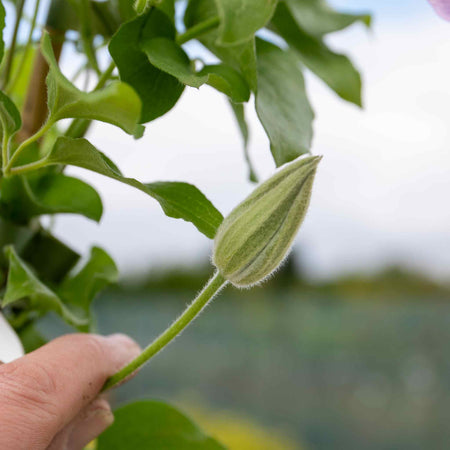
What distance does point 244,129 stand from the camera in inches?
12.3

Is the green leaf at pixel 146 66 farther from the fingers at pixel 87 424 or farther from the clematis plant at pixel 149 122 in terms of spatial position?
the fingers at pixel 87 424

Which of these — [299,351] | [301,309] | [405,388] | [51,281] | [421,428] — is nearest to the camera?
[51,281]

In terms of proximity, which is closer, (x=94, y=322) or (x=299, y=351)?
(x=94, y=322)

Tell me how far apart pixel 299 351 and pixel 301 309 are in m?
0.86

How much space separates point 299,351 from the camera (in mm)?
4238

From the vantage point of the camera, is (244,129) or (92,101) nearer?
(92,101)

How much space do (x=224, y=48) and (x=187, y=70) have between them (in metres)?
0.03

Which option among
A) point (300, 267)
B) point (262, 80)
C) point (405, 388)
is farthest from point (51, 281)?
point (300, 267)

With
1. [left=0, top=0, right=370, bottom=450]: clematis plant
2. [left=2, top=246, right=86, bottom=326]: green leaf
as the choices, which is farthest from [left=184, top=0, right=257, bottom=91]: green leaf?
[left=2, top=246, right=86, bottom=326]: green leaf

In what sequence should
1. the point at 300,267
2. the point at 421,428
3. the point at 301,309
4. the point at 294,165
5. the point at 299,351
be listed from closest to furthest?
the point at 294,165, the point at 421,428, the point at 299,351, the point at 301,309, the point at 300,267

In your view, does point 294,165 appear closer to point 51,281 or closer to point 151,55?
point 151,55

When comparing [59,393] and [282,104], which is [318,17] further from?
[59,393]

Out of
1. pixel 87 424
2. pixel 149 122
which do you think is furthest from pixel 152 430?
pixel 149 122

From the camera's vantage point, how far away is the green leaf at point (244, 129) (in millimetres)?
303
